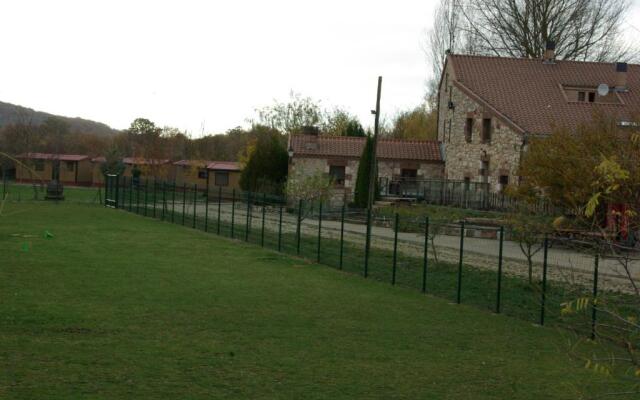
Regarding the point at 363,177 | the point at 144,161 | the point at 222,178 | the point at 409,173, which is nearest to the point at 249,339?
the point at 363,177

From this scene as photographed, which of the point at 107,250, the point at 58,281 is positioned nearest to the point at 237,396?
the point at 58,281

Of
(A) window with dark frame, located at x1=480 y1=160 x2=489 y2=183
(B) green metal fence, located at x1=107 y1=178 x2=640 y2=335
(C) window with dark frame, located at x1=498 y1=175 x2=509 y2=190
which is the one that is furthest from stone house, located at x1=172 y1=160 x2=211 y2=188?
(B) green metal fence, located at x1=107 y1=178 x2=640 y2=335

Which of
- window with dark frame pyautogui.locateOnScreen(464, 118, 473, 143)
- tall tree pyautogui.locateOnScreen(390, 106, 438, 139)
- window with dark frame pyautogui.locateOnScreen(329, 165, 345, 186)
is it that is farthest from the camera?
tall tree pyautogui.locateOnScreen(390, 106, 438, 139)

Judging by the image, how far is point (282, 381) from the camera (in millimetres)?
9102

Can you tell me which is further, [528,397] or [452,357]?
[452,357]

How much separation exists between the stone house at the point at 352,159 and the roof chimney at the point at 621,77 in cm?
990

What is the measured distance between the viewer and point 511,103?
4059 centimetres

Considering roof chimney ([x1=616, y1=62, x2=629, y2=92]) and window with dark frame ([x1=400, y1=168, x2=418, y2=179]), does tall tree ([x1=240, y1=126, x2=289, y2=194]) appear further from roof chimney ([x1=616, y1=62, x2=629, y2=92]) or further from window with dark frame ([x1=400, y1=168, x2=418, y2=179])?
roof chimney ([x1=616, y1=62, x2=629, y2=92])

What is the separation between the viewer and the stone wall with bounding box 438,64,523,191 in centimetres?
3881

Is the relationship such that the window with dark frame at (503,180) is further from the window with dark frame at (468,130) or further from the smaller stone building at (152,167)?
the smaller stone building at (152,167)

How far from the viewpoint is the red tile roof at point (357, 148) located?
46.0m

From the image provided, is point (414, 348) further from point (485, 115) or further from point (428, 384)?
point (485, 115)

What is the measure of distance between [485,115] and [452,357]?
31.1 meters

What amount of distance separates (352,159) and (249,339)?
35.8 m
